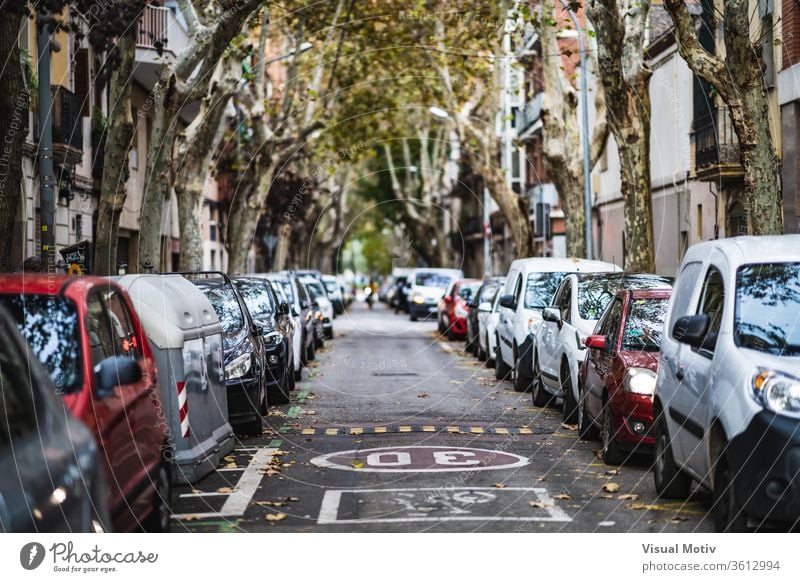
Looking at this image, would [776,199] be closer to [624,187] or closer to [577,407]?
[577,407]

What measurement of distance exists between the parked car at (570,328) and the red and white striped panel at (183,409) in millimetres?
5427

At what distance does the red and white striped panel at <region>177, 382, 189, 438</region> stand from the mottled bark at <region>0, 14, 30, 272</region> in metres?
4.80

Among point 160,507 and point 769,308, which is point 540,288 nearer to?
point 769,308

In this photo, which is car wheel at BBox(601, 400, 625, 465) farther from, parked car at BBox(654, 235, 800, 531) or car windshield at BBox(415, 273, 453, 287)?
car windshield at BBox(415, 273, 453, 287)

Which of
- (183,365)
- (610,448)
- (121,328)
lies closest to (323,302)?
(610,448)

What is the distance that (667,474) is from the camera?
9.79 m

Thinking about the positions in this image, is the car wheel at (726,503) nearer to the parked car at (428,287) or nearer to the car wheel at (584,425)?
the car wheel at (584,425)

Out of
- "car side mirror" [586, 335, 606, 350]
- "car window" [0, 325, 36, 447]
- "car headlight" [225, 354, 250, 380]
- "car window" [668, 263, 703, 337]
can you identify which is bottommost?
"car headlight" [225, 354, 250, 380]

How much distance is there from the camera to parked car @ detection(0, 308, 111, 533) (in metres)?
5.74

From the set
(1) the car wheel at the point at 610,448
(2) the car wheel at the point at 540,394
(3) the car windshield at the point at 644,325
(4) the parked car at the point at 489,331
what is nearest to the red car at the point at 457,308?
(4) the parked car at the point at 489,331

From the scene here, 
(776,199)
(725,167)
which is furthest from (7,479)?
(725,167)

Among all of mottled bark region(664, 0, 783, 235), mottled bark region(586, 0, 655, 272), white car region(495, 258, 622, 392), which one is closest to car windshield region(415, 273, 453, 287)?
mottled bark region(586, 0, 655, 272)

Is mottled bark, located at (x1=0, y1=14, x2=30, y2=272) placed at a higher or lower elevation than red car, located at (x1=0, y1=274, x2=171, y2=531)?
higher

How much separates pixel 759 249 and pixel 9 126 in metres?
8.40
